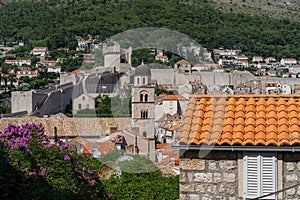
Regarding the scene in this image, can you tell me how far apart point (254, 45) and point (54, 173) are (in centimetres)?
6893

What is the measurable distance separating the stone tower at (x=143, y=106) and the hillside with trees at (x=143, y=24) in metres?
37.3

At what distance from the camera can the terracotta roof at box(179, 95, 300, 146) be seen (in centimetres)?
326

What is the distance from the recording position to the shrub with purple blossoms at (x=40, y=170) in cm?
377

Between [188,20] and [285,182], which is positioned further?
[188,20]

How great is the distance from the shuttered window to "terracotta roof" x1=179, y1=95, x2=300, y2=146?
82mm

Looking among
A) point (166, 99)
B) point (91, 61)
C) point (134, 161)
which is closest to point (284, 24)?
point (91, 61)

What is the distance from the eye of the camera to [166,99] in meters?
28.8

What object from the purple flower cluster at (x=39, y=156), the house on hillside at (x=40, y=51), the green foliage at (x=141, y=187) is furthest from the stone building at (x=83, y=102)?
the purple flower cluster at (x=39, y=156)

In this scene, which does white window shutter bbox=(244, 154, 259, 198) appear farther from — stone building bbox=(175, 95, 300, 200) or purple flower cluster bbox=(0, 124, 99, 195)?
purple flower cluster bbox=(0, 124, 99, 195)

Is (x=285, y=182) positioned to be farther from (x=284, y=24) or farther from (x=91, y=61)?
(x=284, y=24)

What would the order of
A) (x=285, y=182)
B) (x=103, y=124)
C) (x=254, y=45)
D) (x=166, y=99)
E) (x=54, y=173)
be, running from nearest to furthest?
1. (x=285, y=182)
2. (x=54, y=173)
3. (x=103, y=124)
4. (x=166, y=99)
5. (x=254, y=45)

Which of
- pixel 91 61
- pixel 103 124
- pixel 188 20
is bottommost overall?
pixel 103 124

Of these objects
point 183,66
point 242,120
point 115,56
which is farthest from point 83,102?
point 242,120

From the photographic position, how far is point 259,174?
3.24 m
